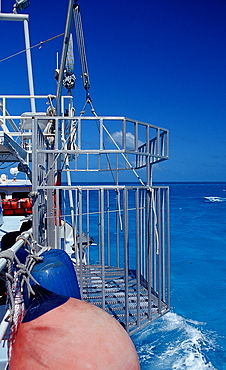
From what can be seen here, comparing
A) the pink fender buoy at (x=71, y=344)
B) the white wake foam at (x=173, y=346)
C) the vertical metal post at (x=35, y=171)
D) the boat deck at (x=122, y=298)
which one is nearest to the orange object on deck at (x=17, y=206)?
the boat deck at (x=122, y=298)

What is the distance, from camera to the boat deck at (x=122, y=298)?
4.11 metres

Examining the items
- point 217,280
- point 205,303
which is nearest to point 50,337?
point 205,303

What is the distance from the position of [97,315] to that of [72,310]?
0.71 ft

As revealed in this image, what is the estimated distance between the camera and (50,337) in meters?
2.31

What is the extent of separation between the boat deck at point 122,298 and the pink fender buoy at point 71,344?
59.7 inches

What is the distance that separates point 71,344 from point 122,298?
2.89 m

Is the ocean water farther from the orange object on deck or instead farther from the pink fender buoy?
the orange object on deck

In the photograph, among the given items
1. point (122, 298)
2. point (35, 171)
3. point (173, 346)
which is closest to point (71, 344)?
point (35, 171)

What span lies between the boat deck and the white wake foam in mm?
1661

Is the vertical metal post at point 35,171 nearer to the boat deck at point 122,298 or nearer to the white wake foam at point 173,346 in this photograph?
the boat deck at point 122,298

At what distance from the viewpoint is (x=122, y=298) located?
502 centimetres

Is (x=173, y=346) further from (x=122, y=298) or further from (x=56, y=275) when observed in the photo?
(x=56, y=275)

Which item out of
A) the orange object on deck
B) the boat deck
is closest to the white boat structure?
the boat deck

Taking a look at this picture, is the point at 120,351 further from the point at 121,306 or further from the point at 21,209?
the point at 21,209
